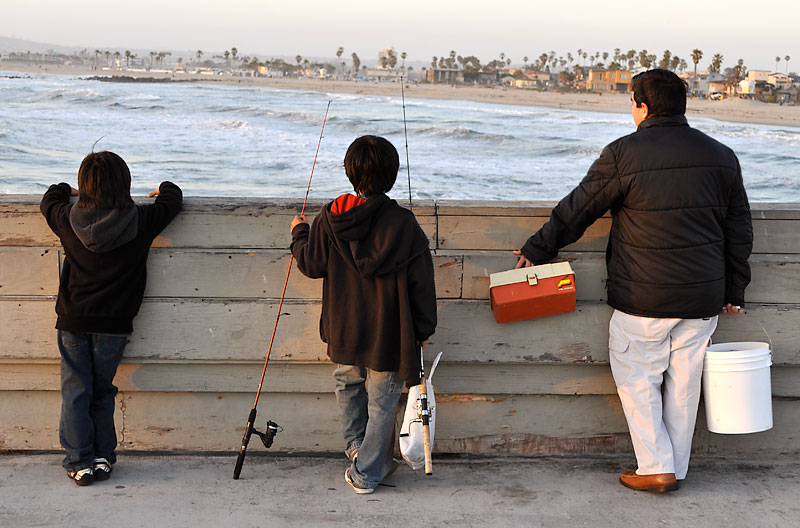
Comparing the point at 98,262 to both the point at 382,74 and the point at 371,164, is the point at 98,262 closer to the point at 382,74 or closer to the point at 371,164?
the point at 371,164

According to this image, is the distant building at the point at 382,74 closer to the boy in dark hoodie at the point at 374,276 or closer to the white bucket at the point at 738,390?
the white bucket at the point at 738,390

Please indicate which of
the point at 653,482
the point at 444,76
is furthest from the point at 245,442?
the point at 444,76

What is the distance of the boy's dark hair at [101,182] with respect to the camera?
333 centimetres

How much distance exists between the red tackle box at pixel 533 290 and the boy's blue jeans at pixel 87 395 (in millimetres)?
1440

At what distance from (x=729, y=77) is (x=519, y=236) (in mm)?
109678

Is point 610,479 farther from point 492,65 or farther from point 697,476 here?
Answer: point 492,65

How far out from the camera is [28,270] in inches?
144

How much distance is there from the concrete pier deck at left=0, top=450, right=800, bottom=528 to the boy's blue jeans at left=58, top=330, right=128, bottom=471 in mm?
140

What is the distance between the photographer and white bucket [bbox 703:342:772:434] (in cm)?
352

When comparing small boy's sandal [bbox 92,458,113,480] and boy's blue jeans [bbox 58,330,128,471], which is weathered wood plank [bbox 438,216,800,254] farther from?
small boy's sandal [bbox 92,458,113,480]

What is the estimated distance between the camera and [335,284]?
10.9 ft

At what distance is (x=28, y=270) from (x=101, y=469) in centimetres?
81

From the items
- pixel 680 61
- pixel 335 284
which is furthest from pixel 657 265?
pixel 680 61

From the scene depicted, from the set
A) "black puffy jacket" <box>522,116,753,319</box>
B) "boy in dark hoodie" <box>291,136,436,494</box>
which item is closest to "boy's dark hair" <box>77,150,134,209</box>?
"boy in dark hoodie" <box>291,136,436,494</box>
